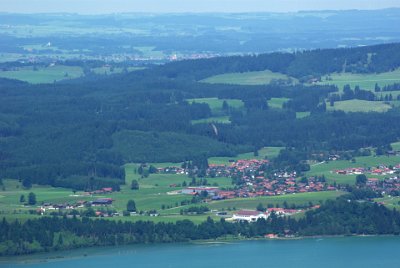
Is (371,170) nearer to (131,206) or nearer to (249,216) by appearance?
(249,216)

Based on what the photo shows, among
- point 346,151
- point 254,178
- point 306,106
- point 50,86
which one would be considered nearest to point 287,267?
point 254,178

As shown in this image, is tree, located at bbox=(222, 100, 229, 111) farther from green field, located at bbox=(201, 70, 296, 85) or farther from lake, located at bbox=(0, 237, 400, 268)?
lake, located at bbox=(0, 237, 400, 268)

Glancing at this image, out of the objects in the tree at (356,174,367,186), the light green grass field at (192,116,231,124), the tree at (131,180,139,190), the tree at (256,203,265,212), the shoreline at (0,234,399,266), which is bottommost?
the shoreline at (0,234,399,266)

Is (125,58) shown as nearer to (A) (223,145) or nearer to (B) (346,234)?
(A) (223,145)

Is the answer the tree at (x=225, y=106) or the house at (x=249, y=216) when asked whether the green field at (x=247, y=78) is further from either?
the house at (x=249, y=216)

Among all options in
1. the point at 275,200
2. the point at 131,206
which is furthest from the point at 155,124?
the point at 131,206

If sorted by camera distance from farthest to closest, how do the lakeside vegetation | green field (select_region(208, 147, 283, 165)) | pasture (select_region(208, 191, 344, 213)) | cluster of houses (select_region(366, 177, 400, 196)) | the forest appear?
1. green field (select_region(208, 147, 283, 165))
2. the forest
3. cluster of houses (select_region(366, 177, 400, 196))
4. pasture (select_region(208, 191, 344, 213))
5. the lakeside vegetation

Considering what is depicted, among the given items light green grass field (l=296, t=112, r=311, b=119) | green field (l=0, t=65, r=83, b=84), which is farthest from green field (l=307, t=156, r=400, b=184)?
green field (l=0, t=65, r=83, b=84)
